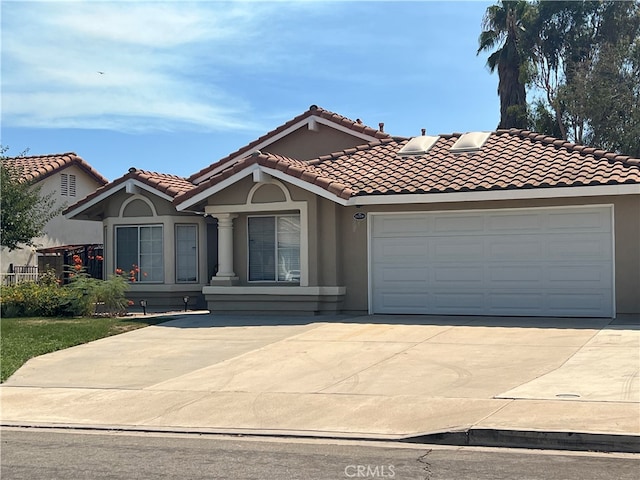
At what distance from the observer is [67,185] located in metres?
31.5

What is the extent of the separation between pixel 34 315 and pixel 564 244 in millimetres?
12010

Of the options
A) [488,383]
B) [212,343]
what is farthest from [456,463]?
[212,343]

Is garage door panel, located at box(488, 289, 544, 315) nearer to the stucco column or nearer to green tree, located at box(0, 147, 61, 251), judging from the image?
the stucco column

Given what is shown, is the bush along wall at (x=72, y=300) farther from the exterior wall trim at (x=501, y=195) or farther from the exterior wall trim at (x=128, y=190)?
the exterior wall trim at (x=501, y=195)

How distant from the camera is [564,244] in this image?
16672mm

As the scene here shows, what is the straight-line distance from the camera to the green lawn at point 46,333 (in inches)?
557

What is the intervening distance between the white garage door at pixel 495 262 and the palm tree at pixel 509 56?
20.1m

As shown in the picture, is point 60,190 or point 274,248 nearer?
point 274,248

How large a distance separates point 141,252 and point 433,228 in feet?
27.3

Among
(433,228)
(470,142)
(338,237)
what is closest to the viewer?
(433,228)

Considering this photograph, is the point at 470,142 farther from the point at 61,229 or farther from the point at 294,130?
the point at 61,229

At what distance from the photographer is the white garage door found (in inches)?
650

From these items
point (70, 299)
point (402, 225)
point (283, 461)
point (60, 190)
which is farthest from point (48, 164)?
point (283, 461)

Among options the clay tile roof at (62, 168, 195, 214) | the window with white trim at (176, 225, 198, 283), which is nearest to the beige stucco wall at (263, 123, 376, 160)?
the clay tile roof at (62, 168, 195, 214)
